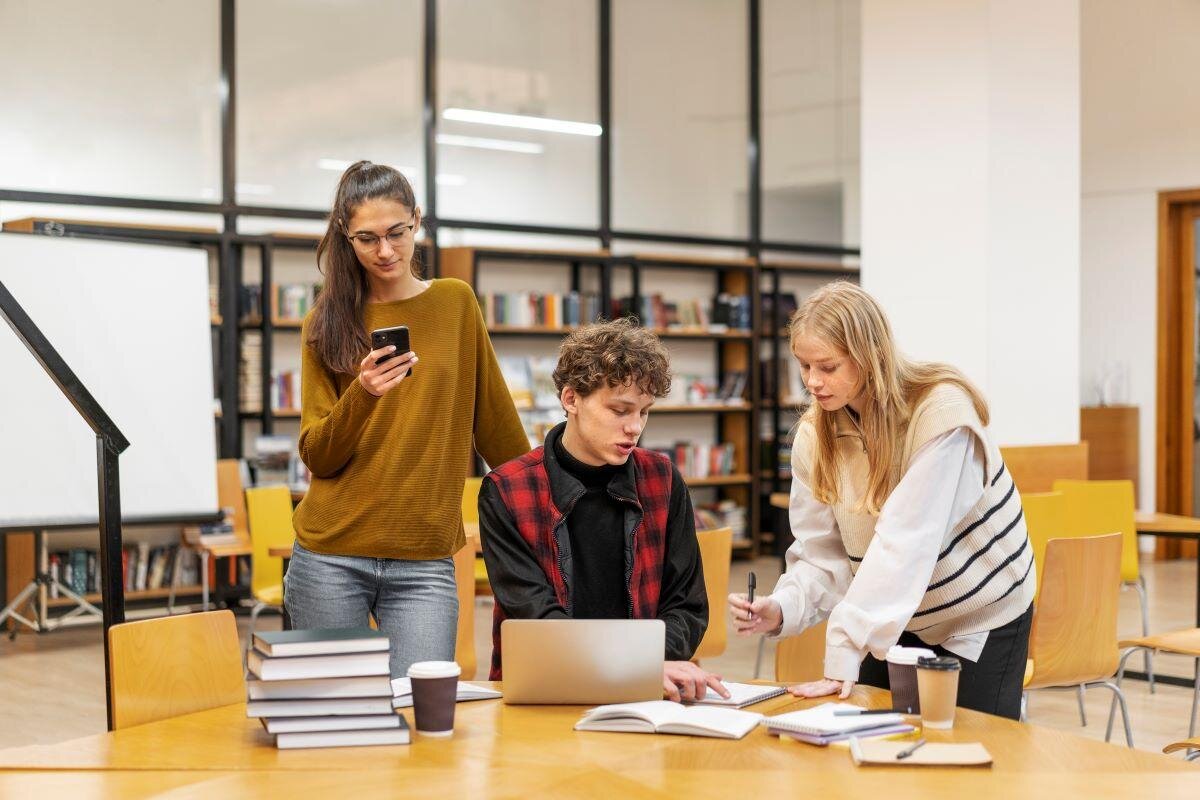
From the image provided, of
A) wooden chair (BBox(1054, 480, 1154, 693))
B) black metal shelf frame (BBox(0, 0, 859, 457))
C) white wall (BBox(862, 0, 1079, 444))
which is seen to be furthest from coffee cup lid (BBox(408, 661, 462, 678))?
black metal shelf frame (BBox(0, 0, 859, 457))

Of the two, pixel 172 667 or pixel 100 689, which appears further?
pixel 100 689

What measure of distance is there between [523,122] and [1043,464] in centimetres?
489

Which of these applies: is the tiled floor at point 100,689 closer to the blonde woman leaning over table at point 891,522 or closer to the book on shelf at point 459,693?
the blonde woman leaning over table at point 891,522

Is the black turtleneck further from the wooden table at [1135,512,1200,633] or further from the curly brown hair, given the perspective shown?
the wooden table at [1135,512,1200,633]

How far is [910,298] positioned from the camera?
656 cm

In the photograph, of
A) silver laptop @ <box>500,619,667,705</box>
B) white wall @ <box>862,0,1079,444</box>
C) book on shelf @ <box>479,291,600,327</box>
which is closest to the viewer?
silver laptop @ <box>500,619,667,705</box>

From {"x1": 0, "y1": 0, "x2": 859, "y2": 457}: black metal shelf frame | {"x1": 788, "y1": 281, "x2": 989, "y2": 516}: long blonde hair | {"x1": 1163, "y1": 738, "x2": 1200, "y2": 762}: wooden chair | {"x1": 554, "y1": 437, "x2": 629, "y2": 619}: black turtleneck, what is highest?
{"x1": 0, "y1": 0, "x2": 859, "y2": 457}: black metal shelf frame

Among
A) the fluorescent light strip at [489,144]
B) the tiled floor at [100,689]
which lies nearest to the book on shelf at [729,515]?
the tiled floor at [100,689]

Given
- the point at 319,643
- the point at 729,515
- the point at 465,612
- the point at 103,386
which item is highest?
the point at 103,386

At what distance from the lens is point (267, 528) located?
19.6 feet

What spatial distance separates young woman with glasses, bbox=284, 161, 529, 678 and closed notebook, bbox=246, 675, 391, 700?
0.56 m

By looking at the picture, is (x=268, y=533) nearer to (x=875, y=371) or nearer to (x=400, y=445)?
(x=400, y=445)

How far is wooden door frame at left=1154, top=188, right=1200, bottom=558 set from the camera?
34.7 ft

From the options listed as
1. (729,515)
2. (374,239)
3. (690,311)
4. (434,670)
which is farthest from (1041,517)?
(690,311)
